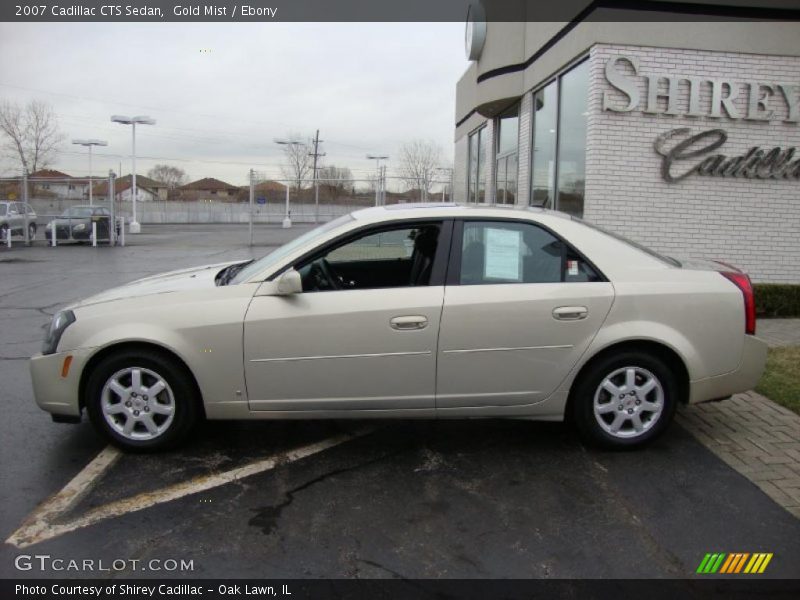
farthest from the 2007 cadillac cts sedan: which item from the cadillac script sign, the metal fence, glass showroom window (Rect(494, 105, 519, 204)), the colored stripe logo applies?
the metal fence

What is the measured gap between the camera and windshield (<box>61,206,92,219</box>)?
2261 cm

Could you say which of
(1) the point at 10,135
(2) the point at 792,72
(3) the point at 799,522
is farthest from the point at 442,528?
(1) the point at 10,135

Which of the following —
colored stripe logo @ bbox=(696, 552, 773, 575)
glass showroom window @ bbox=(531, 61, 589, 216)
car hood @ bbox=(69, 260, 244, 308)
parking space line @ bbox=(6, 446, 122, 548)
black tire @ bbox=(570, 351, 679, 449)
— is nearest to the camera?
colored stripe logo @ bbox=(696, 552, 773, 575)

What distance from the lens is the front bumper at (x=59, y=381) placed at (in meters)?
4.04

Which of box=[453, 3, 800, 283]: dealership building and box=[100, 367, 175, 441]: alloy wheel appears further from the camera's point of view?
box=[453, 3, 800, 283]: dealership building

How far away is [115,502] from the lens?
139 inches

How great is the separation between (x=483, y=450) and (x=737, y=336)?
5.87 feet

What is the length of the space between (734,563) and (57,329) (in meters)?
3.96

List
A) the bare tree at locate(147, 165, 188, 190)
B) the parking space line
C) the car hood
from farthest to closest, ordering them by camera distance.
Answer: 1. the bare tree at locate(147, 165, 188, 190)
2. the car hood
3. the parking space line

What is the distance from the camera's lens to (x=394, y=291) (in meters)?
4.04

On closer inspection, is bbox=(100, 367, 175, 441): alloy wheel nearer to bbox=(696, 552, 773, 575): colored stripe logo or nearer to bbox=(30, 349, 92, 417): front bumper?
bbox=(30, 349, 92, 417): front bumper

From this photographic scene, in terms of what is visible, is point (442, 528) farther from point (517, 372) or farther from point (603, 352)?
Result: point (603, 352)

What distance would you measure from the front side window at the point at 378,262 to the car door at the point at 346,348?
13 cm
